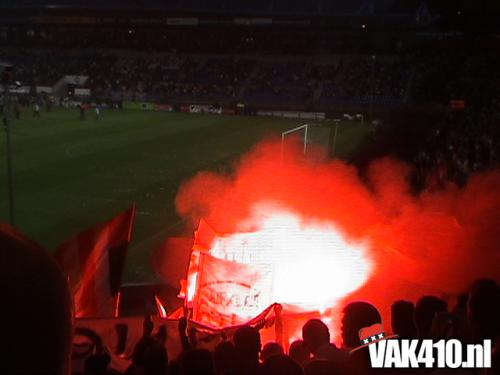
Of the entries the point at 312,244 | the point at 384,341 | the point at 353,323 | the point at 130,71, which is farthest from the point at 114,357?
the point at 130,71

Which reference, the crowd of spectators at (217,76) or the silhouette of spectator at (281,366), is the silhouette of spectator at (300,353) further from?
→ the crowd of spectators at (217,76)

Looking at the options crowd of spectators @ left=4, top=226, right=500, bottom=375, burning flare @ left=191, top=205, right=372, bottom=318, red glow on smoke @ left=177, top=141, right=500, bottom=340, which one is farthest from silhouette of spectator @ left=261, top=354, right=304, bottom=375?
burning flare @ left=191, top=205, right=372, bottom=318

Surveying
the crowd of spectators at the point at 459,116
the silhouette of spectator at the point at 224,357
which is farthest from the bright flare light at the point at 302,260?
the crowd of spectators at the point at 459,116

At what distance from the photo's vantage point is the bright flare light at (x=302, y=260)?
22.9 feet

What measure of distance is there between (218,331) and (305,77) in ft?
142

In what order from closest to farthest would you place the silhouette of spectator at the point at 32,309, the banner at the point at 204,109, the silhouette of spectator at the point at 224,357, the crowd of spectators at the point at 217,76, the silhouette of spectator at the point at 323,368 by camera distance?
the silhouette of spectator at the point at 32,309 → the silhouette of spectator at the point at 323,368 → the silhouette of spectator at the point at 224,357 → the banner at the point at 204,109 → the crowd of spectators at the point at 217,76

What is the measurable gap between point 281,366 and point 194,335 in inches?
98.9

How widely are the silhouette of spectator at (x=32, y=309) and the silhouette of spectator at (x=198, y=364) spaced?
221 cm

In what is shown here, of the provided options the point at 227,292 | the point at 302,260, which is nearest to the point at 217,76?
the point at 302,260

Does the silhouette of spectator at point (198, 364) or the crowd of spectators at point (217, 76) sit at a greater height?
the crowd of spectators at point (217, 76)

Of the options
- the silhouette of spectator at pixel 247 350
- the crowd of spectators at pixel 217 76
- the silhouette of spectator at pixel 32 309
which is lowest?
the silhouette of spectator at pixel 247 350

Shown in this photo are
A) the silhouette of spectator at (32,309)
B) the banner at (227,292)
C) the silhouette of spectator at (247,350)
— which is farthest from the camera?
the banner at (227,292)

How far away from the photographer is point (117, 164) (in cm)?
2050

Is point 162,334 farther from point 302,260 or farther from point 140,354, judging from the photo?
point 302,260
